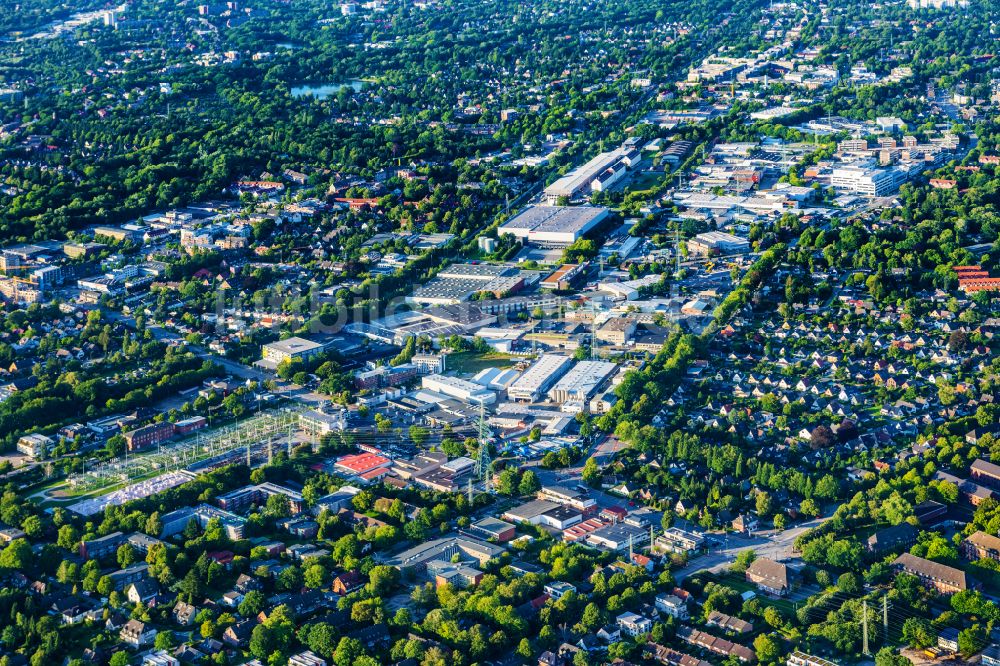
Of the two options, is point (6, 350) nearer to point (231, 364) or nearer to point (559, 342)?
point (231, 364)

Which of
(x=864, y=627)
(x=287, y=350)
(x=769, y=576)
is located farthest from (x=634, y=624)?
(x=287, y=350)

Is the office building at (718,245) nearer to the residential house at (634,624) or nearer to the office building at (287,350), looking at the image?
the office building at (287,350)

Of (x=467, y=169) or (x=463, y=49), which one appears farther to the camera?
(x=463, y=49)

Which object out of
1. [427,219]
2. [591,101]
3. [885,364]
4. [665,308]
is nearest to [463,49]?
[591,101]

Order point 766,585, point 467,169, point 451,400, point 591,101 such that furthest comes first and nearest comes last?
point 591,101
point 467,169
point 451,400
point 766,585

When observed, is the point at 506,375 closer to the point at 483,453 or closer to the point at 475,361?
the point at 475,361

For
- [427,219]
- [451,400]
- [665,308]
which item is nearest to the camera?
[451,400]

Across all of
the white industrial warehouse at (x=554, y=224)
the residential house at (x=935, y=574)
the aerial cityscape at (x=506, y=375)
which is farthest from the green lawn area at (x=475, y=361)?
the residential house at (x=935, y=574)
